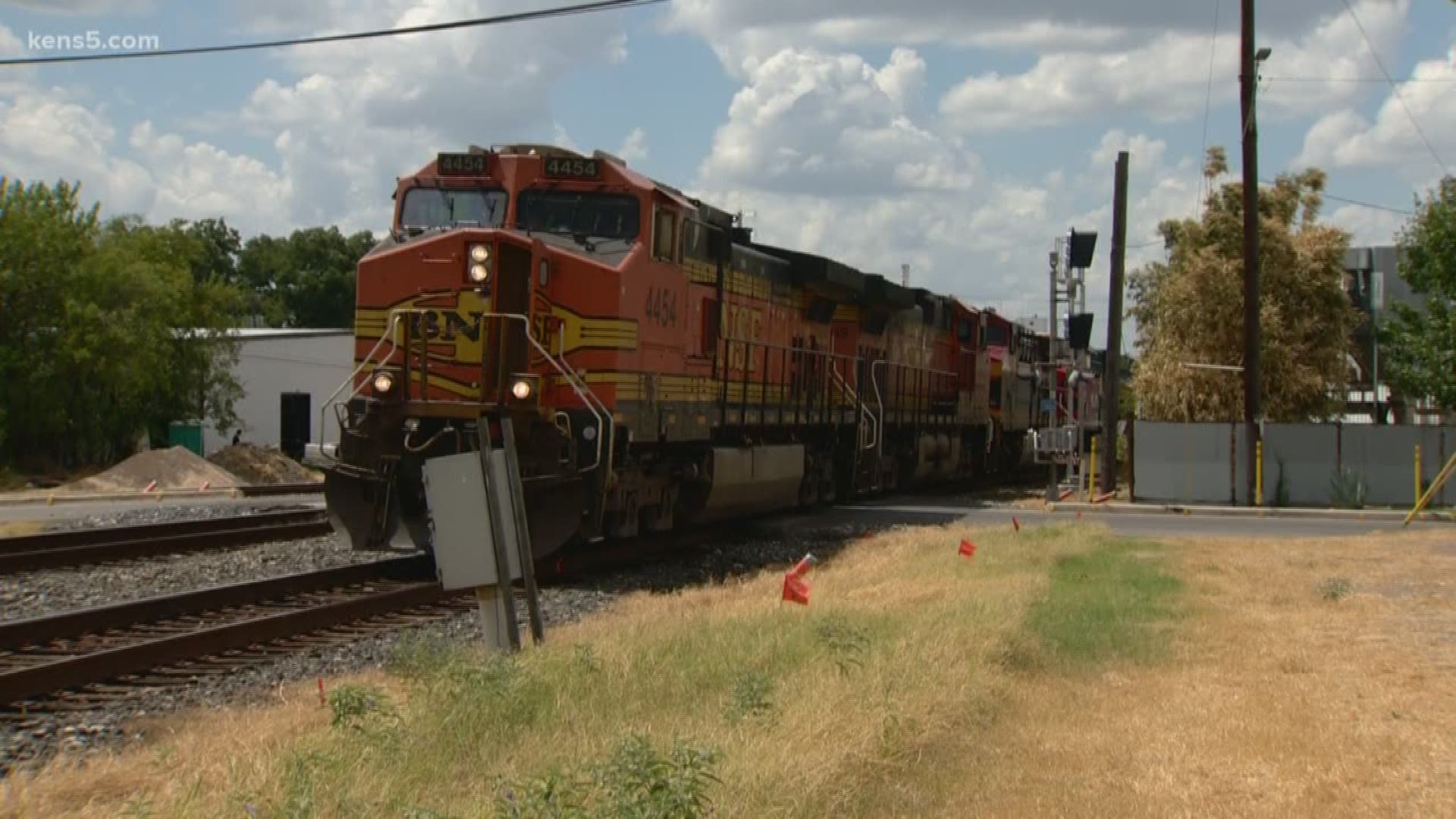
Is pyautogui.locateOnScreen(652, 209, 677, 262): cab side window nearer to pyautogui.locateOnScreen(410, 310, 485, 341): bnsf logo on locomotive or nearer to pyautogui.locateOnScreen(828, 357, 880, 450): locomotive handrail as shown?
pyautogui.locateOnScreen(410, 310, 485, 341): bnsf logo on locomotive

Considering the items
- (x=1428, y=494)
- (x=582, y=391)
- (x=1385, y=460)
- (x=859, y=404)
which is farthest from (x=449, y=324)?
(x=1385, y=460)

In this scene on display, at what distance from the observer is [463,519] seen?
9430mm

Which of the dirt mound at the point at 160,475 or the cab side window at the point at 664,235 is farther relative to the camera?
the dirt mound at the point at 160,475

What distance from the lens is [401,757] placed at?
689cm

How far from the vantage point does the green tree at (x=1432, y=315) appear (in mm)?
37312

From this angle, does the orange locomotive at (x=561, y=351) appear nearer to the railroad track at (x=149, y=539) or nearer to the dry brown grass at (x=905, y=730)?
the dry brown grass at (x=905, y=730)

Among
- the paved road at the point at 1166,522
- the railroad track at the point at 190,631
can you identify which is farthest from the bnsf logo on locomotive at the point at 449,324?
the paved road at the point at 1166,522

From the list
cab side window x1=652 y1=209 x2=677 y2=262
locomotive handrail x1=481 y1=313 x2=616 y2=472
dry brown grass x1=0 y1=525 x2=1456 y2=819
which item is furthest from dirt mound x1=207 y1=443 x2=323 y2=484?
dry brown grass x1=0 y1=525 x2=1456 y2=819

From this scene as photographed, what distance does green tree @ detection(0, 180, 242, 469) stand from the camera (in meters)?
39.8

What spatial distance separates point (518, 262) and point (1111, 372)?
20313 mm

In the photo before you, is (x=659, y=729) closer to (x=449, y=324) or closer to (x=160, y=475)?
(x=449, y=324)

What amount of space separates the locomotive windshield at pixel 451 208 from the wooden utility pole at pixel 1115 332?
1932 cm

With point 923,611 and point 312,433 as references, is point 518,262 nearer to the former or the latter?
point 923,611

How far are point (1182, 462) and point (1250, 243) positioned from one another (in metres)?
4.86
